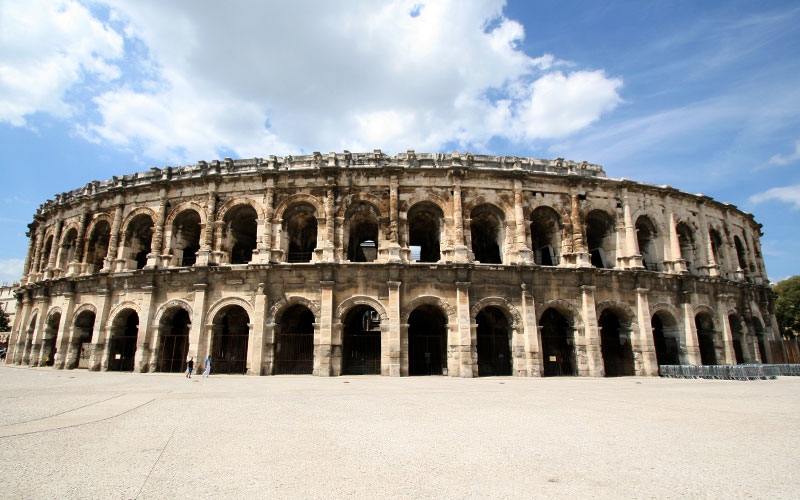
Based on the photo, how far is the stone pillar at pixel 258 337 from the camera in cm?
1603

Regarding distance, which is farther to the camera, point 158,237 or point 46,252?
point 46,252

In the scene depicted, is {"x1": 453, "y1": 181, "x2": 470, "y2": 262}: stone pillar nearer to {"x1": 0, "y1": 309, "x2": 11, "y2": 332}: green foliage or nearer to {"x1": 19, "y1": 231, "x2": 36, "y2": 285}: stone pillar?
{"x1": 19, "y1": 231, "x2": 36, "y2": 285}: stone pillar

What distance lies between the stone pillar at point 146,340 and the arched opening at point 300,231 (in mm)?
6187

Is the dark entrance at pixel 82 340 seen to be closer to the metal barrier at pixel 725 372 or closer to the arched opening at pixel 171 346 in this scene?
the arched opening at pixel 171 346

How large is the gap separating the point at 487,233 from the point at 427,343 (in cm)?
626

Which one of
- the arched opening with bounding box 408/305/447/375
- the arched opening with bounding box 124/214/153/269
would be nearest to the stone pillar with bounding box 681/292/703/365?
the arched opening with bounding box 408/305/447/375

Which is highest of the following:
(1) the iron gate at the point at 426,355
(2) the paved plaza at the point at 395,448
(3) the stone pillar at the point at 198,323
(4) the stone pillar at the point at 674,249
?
(4) the stone pillar at the point at 674,249

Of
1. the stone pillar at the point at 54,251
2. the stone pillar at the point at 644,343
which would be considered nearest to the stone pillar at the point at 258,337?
the stone pillar at the point at 54,251

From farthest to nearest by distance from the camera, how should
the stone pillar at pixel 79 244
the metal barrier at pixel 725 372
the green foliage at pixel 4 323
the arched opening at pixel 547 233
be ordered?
the green foliage at pixel 4 323
the stone pillar at pixel 79 244
the arched opening at pixel 547 233
the metal barrier at pixel 725 372

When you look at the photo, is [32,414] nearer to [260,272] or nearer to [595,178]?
[260,272]

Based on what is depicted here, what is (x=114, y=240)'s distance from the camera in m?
19.4

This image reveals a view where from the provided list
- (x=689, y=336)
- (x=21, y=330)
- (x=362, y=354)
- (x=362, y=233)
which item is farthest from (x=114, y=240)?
(x=689, y=336)

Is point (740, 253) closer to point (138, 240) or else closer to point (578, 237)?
point (578, 237)

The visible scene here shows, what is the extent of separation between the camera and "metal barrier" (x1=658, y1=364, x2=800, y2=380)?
15.1m
